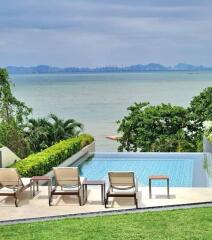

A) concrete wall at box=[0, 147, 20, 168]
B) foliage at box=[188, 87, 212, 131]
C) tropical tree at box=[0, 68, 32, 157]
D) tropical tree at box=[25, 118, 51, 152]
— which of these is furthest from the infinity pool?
foliage at box=[188, 87, 212, 131]

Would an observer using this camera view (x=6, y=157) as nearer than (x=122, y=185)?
No

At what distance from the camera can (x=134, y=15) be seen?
104688 mm

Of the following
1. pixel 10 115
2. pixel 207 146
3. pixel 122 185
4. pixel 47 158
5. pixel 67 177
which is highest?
pixel 10 115

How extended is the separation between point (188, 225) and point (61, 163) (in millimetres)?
8984

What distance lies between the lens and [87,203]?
11.6 meters

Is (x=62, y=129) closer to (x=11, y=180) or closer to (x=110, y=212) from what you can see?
(x=11, y=180)

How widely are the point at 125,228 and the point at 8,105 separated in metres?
15.0

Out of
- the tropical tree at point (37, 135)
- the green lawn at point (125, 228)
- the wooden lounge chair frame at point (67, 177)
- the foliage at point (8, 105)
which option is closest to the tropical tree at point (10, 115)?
the foliage at point (8, 105)

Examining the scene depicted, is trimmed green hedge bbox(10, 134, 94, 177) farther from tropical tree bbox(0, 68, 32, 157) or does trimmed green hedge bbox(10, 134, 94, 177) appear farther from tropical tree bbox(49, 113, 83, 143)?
tropical tree bbox(49, 113, 83, 143)

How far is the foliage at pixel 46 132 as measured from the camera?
2741cm

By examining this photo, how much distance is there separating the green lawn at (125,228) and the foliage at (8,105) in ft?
44.7

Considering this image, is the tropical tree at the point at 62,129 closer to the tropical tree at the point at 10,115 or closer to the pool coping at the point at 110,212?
the tropical tree at the point at 10,115

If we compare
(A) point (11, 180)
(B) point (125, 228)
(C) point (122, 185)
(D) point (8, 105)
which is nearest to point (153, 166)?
(C) point (122, 185)

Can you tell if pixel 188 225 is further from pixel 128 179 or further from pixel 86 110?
pixel 86 110
